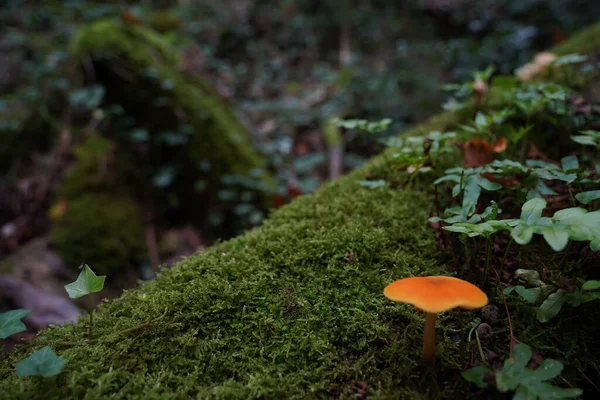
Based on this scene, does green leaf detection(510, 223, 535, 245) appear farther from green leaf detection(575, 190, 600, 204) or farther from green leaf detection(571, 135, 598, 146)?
green leaf detection(571, 135, 598, 146)

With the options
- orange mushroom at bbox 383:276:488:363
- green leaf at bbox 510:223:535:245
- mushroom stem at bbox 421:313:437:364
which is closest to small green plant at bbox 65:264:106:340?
orange mushroom at bbox 383:276:488:363

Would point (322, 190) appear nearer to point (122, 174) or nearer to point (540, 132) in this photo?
point (540, 132)

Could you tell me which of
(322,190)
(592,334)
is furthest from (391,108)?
(592,334)

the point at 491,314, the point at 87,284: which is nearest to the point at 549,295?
A: the point at 491,314

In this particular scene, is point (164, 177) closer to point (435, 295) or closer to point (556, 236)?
point (435, 295)

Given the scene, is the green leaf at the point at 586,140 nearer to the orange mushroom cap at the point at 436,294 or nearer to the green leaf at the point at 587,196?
the green leaf at the point at 587,196

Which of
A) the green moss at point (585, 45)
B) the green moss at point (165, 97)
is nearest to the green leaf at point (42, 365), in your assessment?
the green moss at point (165, 97)
